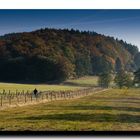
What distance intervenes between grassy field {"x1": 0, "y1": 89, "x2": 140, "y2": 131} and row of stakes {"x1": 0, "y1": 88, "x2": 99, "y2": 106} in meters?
0.14

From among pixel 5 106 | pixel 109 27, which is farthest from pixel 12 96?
pixel 109 27

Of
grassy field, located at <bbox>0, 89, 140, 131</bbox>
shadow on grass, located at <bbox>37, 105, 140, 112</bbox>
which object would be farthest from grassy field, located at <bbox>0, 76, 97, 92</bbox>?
shadow on grass, located at <bbox>37, 105, 140, 112</bbox>

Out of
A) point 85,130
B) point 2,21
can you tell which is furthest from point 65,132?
point 2,21

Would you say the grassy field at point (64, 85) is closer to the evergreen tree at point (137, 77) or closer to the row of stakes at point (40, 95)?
the row of stakes at point (40, 95)

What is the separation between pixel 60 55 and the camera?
4178cm

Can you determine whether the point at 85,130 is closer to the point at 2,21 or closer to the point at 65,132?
the point at 65,132

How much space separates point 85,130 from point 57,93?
1480 millimetres

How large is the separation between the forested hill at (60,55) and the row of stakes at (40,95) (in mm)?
352

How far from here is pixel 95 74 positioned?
4181 centimetres

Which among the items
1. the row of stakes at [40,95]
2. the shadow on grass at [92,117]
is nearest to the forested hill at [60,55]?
the row of stakes at [40,95]

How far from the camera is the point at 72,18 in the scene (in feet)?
136

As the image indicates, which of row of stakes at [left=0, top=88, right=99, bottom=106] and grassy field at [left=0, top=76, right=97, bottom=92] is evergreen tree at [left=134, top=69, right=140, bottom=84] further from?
row of stakes at [left=0, top=88, right=99, bottom=106]

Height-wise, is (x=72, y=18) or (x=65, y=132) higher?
(x=72, y=18)

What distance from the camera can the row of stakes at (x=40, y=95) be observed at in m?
41.6
